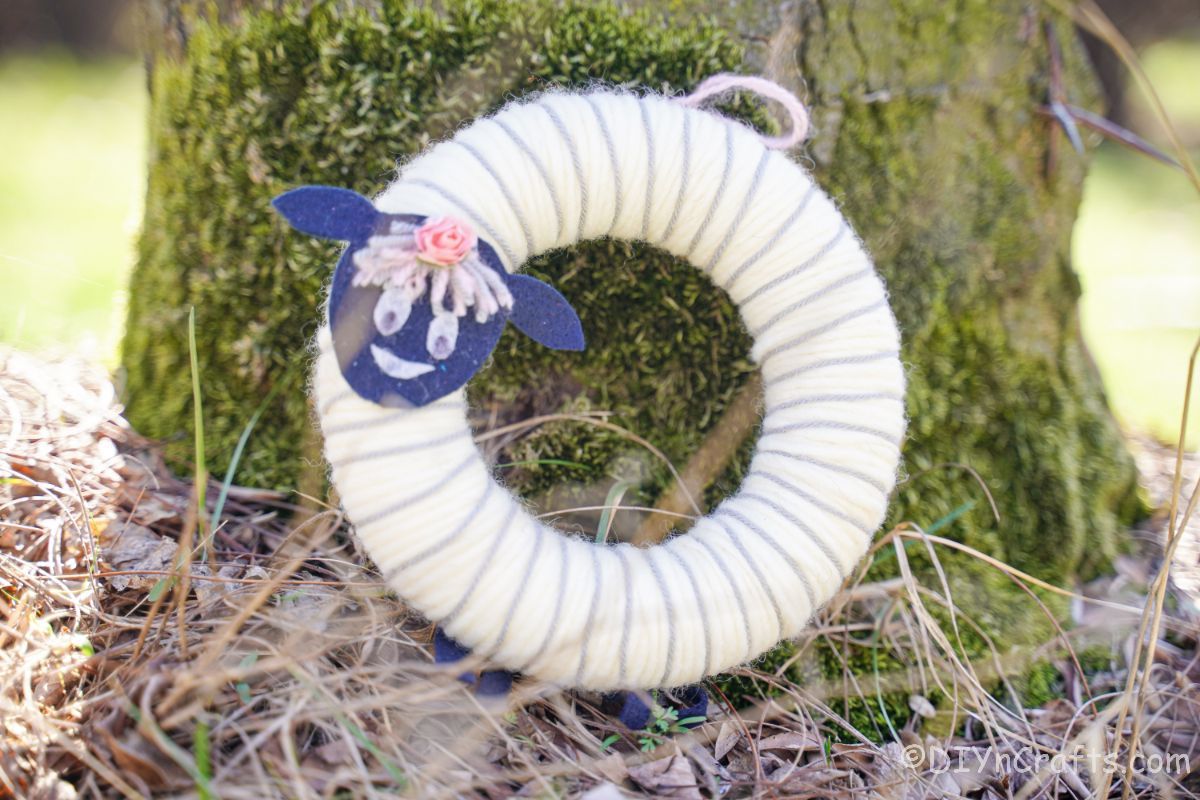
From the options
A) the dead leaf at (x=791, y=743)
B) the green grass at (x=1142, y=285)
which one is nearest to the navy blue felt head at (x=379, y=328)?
the dead leaf at (x=791, y=743)

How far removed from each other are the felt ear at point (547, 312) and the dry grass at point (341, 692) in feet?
1.33

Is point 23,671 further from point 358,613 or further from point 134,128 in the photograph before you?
point 134,128

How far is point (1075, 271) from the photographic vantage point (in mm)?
1817

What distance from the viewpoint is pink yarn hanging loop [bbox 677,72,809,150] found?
1318mm

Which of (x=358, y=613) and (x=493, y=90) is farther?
(x=493, y=90)

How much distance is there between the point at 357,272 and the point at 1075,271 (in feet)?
5.00

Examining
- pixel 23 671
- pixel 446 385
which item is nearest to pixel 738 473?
pixel 446 385

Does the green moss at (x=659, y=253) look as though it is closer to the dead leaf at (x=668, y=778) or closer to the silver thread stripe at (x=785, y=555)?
the silver thread stripe at (x=785, y=555)

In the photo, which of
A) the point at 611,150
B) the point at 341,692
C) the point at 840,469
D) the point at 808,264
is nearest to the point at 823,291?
the point at 808,264

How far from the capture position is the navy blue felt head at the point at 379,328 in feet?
3.43

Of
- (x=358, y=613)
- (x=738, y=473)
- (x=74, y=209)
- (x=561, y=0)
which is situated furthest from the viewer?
(x=74, y=209)

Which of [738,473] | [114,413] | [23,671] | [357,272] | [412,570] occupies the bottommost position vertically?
[23,671]

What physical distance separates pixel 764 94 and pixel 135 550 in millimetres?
1232

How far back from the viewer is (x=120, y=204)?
4.30m
